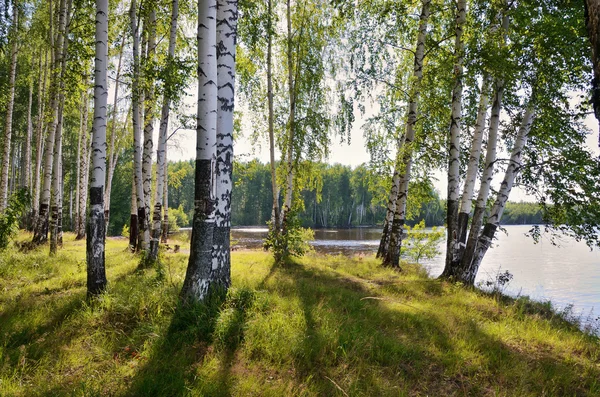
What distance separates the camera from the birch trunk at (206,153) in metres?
4.91

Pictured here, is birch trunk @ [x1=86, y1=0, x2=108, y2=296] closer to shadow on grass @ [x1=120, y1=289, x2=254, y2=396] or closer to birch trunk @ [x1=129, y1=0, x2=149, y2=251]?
shadow on grass @ [x1=120, y1=289, x2=254, y2=396]

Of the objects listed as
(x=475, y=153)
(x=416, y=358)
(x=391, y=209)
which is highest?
(x=475, y=153)

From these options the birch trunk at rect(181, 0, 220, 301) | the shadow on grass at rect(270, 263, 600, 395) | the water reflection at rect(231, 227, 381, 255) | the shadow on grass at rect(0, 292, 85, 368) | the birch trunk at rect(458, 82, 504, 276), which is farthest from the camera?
the water reflection at rect(231, 227, 381, 255)

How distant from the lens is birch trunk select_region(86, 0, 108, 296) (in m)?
5.45

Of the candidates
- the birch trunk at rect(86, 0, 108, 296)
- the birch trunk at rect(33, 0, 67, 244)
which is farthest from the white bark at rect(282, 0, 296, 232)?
the birch trunk at rect(86, 0, 108, 296)

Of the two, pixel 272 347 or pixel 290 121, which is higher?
pixel 290 121

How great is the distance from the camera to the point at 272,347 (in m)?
3.82

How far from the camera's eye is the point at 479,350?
426cm

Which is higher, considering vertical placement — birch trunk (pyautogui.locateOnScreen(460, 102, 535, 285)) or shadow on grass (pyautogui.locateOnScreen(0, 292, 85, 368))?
birch trunk (pyautogui.locateOnScreen(460, 102, 535, 285))

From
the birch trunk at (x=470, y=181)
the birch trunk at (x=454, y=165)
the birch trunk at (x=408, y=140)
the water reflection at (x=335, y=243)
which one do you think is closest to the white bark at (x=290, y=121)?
the water reflection at (x=335, y=243)

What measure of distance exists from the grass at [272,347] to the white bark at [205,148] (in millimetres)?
697

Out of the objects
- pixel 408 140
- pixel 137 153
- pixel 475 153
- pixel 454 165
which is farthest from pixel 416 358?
pixel 137 153

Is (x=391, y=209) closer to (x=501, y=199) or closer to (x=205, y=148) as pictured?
(x=501, y=199)

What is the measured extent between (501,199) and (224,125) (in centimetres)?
686
